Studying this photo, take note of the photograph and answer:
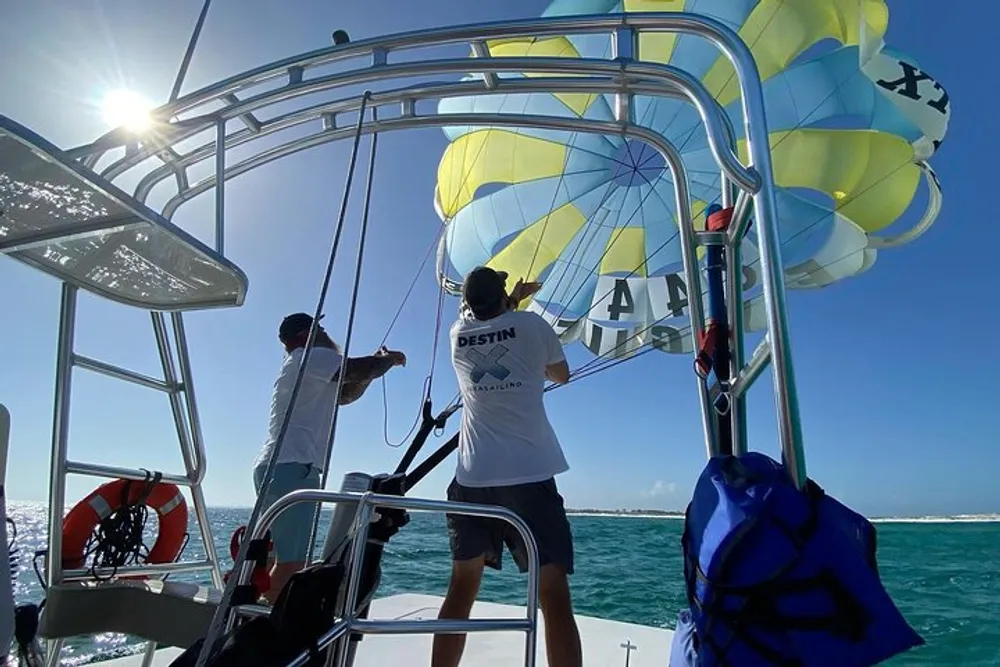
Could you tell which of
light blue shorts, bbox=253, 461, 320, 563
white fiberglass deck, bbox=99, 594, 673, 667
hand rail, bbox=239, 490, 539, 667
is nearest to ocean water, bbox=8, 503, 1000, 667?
white fiberglass deck, bbox=99, 594, 673, 667

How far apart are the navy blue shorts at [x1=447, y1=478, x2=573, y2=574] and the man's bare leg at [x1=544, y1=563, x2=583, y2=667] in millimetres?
37

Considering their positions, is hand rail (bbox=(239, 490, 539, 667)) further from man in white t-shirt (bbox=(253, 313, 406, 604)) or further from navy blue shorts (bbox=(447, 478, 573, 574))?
man in white t-shirt (bbox=(253, 313, 406, 604))

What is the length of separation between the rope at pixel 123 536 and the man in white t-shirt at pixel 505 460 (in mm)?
1265

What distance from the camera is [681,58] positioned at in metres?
4.61

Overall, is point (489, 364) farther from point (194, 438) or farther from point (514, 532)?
point (194, 438)

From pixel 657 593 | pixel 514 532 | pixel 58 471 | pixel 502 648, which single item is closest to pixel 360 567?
pixel 514 532

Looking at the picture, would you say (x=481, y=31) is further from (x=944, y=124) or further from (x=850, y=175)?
(x=944, y=124)

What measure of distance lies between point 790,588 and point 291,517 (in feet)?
5.38

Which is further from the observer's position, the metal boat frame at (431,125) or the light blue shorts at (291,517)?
the light blue shorts at (291,517)

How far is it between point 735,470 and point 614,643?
2850 mm

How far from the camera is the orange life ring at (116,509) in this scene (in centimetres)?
244

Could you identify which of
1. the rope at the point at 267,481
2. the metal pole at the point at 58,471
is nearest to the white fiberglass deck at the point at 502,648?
the metal pole at the point at 58,471

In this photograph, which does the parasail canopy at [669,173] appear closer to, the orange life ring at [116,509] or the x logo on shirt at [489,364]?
the x logo on shirt at [489,364]

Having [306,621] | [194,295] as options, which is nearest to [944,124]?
[194,295]
